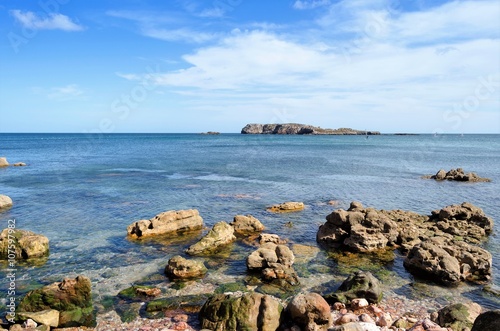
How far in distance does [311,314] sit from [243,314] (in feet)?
8.59

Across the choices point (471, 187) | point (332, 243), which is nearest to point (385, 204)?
point (332, 243)

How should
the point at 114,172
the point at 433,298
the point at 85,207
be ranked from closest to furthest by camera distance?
the point at 433,298
the point at 85,207
the point at 114,172

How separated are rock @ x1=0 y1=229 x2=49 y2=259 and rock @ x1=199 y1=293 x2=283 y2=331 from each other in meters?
13.5

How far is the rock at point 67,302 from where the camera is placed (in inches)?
585

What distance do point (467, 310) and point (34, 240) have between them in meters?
23.5

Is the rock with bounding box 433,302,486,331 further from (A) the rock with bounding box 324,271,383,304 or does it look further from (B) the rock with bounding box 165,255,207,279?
(B) the rock with bounding box 165,255,207,279

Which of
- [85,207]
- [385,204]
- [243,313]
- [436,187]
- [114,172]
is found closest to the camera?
[243,313]

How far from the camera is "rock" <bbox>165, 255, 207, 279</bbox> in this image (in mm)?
19234

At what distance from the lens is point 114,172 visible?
208ft

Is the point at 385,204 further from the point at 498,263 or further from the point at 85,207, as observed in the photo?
the point at 85,207

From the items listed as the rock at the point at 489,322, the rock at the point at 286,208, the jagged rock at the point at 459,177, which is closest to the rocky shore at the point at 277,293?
the rock at the point at 489,322

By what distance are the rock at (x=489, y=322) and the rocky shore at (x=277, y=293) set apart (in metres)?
0.04

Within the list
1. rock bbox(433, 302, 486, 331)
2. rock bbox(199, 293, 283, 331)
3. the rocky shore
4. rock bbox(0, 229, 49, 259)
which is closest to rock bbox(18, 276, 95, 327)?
the rocky shore

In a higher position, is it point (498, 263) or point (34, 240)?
point (34, 240)
